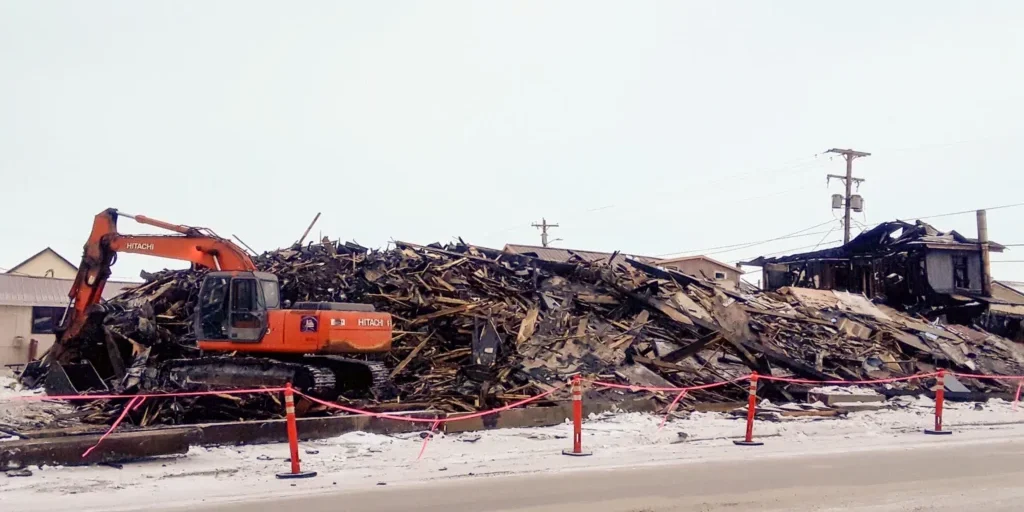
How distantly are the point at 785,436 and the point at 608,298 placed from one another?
345 inches

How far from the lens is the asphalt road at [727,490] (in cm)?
889

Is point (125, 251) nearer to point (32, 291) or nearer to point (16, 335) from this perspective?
point (16, 335)

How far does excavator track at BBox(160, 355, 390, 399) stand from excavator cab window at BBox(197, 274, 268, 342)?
18.3 inches

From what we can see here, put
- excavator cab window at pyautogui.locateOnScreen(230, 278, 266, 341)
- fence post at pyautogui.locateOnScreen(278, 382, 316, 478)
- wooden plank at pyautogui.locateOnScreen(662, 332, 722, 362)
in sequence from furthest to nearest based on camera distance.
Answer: wooden plank at pyautogui.locateOnScreen(662, 332, 722, 362) < excavator cab window at pyautogui.locateOnScreen(230, 278, 266, 341) < fence post at pyautogui.locateOnScreen(278, 382, 316, 478)

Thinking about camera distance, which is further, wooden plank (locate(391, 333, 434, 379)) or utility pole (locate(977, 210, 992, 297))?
utility pole (locate(977, 210, 992, 297))

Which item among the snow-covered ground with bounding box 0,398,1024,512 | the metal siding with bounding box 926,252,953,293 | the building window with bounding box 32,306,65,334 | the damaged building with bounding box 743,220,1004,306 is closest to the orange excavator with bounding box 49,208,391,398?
the snow-covered ground with bounding box 0,398,1024,512

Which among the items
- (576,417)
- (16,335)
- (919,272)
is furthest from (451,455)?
(16,335)

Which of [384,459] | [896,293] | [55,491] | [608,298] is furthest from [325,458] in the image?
[896,293]

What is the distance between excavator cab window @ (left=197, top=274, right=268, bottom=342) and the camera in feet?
54.7

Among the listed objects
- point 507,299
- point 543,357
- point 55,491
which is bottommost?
point 55,491

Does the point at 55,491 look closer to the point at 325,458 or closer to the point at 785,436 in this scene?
the point at 325,458

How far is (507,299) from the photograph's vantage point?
73.4 feet

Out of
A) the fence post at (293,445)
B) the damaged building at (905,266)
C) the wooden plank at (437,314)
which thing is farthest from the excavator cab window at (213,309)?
the damaged building at (905,266)

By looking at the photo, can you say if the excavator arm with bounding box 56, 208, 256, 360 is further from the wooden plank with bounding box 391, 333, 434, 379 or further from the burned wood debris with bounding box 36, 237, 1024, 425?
the wooden plank with bounding box 391, 333, 434, 379
